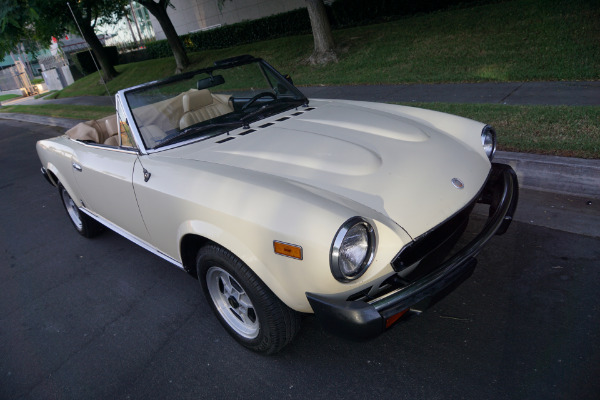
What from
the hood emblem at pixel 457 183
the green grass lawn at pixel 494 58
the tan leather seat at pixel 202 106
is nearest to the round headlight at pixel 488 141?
the hood emblem at pixel 457 183

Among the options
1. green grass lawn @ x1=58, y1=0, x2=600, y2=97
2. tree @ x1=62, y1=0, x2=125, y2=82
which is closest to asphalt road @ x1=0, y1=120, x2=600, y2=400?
green grass lawn @ x1=58, y1=0, x2=600, y2=97

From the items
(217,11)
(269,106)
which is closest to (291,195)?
(269,106)

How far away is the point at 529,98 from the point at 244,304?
537 centimetres

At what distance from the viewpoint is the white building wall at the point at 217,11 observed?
18.6 m

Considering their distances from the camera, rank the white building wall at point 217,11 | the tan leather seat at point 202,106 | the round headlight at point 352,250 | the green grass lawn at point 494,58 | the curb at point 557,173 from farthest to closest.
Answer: the white building wall at point 217,11
the green grass lawn at point 494,58
the curb at point 557,173
the tan leather seat at point 202,106
the round headlight at point 352,250

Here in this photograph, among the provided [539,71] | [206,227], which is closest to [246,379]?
[206,227]

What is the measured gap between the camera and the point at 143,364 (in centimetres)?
253

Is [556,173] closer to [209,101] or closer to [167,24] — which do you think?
[209,101]

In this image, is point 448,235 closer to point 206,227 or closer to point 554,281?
point 554,281

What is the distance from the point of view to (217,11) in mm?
22016

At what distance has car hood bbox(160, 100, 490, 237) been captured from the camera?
83.3 inches

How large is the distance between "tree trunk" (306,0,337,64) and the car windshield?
7422mm

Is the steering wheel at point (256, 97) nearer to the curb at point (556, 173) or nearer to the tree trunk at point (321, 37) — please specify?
the curb at point (556, 173)

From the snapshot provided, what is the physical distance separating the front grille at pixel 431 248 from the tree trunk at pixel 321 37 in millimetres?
9214
